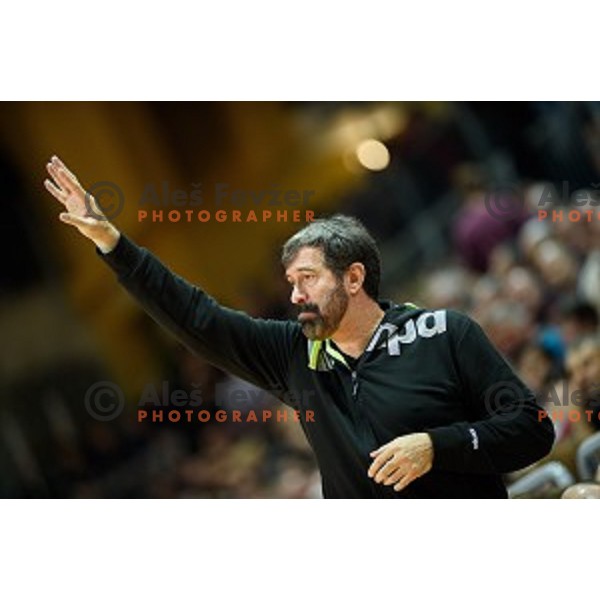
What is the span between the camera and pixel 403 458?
Result: 3082mm

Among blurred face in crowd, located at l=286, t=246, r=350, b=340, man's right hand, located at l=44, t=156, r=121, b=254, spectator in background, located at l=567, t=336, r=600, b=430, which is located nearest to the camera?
man's right hand, located at l=44, t=156, r=121, b=254

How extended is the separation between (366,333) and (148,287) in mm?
596

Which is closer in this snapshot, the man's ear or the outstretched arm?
the outstretched arm

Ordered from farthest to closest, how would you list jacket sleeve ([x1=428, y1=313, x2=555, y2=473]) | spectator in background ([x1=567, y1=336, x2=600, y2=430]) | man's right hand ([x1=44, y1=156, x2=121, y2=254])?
1. spectator in background ([x1=567, y1=336, x2=600, y2=430])
2. man's right hand ([x1=44, y1=156, x2=121, y2=254])
3. jacket sleeve ([x1=428, y1=313, x2=555, y2=473])

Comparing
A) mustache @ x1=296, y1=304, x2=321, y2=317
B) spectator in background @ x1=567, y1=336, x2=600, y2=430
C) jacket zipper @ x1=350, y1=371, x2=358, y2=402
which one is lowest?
spectator in background @ x1=567, y1=336, x2=600, y2=430

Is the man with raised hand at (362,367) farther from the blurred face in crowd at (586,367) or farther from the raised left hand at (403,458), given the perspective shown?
the blurred face in crowd at (586,367)

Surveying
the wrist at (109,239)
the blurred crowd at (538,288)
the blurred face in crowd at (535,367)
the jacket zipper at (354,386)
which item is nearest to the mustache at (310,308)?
the jacket zipper at (354,386)

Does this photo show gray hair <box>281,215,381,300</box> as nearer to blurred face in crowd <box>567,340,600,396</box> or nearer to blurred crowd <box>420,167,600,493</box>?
blurred crowd <box>420,167,600,493</box>

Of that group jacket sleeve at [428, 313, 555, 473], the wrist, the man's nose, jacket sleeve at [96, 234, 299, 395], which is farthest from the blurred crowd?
the wrist

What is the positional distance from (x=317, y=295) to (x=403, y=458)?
1.72 ft

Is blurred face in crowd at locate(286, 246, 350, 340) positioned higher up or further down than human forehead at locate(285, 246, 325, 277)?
further down

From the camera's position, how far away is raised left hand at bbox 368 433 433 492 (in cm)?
308

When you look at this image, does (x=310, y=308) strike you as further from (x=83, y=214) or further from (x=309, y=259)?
(x=83, y=214)

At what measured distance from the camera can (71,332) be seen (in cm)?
429
